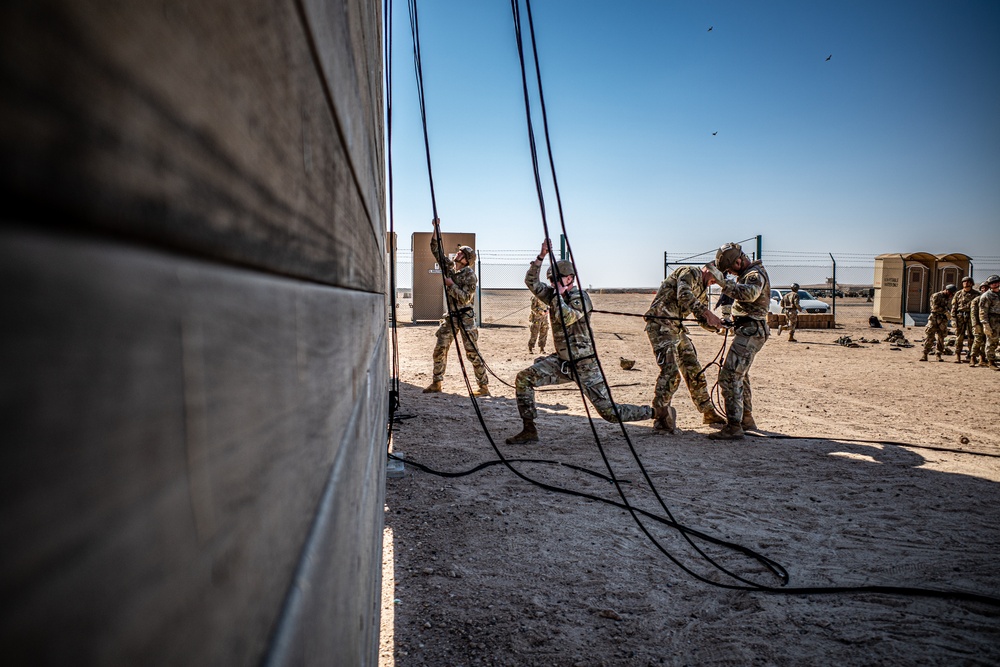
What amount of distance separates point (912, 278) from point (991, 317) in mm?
14612

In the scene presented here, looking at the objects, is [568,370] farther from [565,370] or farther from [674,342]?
[674,342]

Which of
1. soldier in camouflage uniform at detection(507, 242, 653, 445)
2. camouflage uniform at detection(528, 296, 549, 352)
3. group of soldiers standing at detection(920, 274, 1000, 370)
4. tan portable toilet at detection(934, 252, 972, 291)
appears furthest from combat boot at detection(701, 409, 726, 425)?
tan portable toilet at detection(934, 252, 972, 291)

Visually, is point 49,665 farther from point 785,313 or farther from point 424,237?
point 785,313

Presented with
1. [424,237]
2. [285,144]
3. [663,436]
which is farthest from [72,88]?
[424,237]

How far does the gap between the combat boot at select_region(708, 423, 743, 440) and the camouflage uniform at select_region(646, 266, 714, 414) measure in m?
0.48

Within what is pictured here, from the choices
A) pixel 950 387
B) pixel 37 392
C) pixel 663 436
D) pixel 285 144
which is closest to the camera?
pixel 37 392

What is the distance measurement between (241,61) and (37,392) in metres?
0.22

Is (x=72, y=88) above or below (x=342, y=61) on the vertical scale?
below

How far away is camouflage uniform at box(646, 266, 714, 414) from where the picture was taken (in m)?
6.86

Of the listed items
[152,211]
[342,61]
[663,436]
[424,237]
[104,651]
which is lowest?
[663,436]

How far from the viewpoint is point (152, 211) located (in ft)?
0.70

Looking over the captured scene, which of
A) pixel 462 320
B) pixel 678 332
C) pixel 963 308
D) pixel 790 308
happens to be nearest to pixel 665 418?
pixel 678 332

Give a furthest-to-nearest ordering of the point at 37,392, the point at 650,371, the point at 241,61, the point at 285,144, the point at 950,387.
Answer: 1. the point at 650,371
2. the point at 950,387
3. the point at 285,144
4. the point at 241,61
5. the point at 37,392

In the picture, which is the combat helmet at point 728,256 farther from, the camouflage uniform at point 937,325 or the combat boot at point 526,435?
the camouflage uniform at point 937,325
